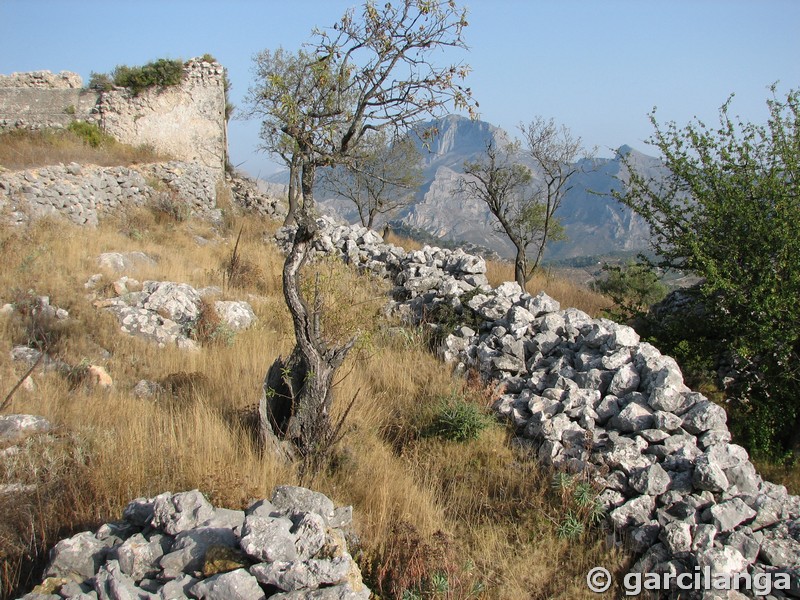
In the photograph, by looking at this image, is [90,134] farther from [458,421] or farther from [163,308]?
[458,421]

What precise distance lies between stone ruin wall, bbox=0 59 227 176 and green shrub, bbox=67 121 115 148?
0.27 meters

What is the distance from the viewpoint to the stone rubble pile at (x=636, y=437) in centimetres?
394

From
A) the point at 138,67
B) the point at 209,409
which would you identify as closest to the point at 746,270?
the point at 209,409

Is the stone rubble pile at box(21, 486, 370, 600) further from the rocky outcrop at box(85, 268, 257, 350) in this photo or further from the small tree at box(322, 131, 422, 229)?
the small tree at box(322, 131, 422, 229)

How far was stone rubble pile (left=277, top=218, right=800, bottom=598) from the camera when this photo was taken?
3.94 meters

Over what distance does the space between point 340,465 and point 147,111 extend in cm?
1800

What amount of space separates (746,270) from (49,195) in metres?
13.6

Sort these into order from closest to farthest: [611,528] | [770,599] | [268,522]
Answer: [268,522], [770,599], [611,528]

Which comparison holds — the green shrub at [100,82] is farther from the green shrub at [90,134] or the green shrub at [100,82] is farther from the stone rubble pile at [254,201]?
the stone rubble pile at [254,201]

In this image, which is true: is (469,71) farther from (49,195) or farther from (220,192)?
(220,192)

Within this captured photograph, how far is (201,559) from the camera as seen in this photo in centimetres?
291

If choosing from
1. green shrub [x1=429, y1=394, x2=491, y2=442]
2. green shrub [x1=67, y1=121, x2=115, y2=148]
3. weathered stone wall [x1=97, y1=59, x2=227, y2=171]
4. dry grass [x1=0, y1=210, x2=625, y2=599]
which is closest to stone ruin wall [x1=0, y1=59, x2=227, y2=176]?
weathered stone wall [x1=97, y1=59, x2=227, y2=171]

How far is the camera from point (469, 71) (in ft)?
15.3

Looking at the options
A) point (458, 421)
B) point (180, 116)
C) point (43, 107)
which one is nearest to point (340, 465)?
point (458, 421)
